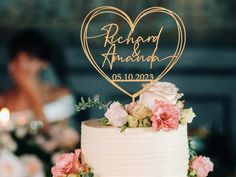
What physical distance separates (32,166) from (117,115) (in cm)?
254

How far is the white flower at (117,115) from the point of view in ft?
8.75

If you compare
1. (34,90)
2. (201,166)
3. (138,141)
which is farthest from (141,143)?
(34,90)

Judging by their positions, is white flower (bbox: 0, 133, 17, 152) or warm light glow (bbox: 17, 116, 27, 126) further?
warm light glow (bbox: 17, 116, 27, 126)

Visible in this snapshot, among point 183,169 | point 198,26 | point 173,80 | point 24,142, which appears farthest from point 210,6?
point 183,169

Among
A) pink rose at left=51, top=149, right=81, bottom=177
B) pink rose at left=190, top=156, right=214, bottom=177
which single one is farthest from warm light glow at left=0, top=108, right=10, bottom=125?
pink rose at left=190, top=156, right=214, bottom=177

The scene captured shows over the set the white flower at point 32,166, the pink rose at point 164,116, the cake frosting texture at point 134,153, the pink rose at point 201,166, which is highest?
the pink rose at point 164,116

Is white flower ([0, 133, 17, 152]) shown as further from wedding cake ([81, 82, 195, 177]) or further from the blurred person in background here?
wedding cake ([81, 82, 195, 177])

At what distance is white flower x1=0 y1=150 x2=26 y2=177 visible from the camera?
4.82 m

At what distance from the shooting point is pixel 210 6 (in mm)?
Answer: 6078

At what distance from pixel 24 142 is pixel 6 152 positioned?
6.9 inches

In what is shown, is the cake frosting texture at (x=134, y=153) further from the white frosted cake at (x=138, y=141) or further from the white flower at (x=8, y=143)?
the white flower at (x=8, y=143)

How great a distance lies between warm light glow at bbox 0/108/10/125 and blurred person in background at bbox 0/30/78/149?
7 cm

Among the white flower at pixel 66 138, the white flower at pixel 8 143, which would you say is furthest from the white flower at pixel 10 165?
the white flower at pixel 66 138

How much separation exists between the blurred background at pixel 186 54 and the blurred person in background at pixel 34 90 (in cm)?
6
